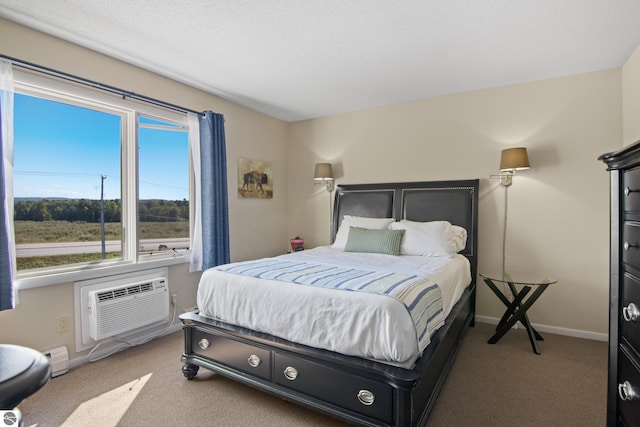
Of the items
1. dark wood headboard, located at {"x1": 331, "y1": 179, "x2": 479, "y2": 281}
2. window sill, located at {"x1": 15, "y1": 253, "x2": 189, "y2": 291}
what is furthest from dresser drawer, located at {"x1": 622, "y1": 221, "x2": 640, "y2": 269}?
window sill, located at {"x1": 15, "y1": 253, "x2": 189, "y2": 291}

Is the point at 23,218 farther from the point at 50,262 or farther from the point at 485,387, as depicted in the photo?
the point at 485,387

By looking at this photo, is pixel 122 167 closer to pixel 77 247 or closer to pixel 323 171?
pixel 77 247

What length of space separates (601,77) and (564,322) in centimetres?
239

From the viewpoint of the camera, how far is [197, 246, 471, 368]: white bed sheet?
1.64 meters

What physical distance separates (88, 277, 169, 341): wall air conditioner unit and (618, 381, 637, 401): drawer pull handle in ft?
10.5

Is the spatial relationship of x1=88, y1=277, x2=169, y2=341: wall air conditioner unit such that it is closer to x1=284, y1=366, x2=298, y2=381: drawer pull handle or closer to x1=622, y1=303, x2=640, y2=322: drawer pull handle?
x1=284, y1=366, x2=298, y2=381: drawer pull handle

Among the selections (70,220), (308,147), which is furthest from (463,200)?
(70,220)

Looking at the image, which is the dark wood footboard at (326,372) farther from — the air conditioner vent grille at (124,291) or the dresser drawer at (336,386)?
the air conditioner vent grille at (124,291)

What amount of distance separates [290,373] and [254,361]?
281mm

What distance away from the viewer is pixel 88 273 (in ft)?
8.74

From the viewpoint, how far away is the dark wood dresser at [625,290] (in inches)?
43.0

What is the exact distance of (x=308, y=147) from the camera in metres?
4.80

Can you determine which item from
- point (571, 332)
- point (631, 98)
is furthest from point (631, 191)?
point (571, 332)

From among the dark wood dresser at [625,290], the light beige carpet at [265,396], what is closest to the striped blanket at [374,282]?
the light beige carpet at [265,396]
